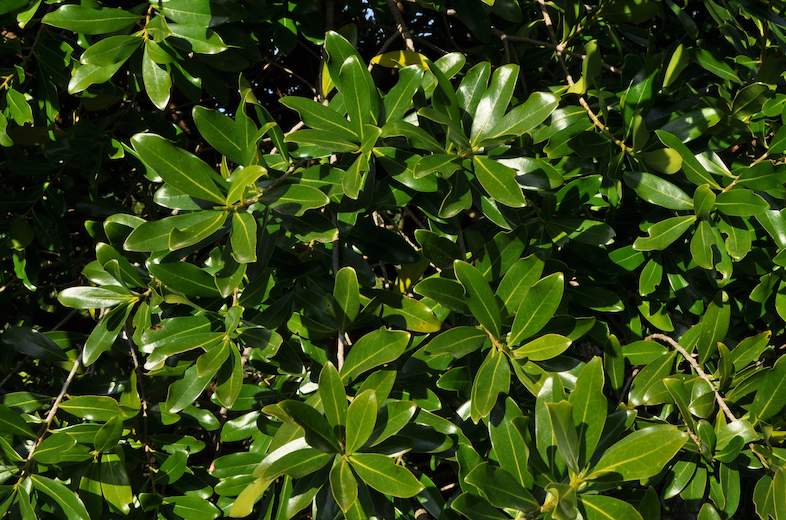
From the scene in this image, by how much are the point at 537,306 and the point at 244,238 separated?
462mm

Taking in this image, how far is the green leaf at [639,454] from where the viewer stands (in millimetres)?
1062

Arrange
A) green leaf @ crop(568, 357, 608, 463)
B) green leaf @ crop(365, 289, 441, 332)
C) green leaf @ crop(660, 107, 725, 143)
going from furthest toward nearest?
green leaf @ crop(660, 107, 725, 143), green leaf @ crop(365, 289, 441, 332), green leaf @ crop(568, 357, 608, 463)

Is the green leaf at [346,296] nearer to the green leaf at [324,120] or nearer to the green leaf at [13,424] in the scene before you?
the green leaf at [324,120]

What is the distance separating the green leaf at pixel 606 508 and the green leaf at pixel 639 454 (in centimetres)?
3

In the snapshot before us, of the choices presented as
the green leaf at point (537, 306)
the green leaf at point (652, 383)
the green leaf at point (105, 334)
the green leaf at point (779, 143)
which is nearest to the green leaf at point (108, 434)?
the green leaf at point (105, 334)

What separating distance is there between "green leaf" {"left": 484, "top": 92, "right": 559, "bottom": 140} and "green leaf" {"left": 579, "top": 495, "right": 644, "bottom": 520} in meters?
0.55

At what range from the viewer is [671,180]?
148 cm

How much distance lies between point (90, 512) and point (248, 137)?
680mm

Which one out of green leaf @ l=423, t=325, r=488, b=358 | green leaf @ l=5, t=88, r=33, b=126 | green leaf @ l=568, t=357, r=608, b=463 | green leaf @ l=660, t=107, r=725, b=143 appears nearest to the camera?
green leaf @ l=568, t=357, r=608, b=463

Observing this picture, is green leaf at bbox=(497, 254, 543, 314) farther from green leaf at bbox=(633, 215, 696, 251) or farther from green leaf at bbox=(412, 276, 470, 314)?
green leaf at bbox=(633, 215, 696, 251)

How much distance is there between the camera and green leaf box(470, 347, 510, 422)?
3.73 ft

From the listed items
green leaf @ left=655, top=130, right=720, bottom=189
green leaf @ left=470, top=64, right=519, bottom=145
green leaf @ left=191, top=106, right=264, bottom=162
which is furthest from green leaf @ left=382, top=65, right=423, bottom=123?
green leaf @ left=655, top=130, right=720, bottom=189

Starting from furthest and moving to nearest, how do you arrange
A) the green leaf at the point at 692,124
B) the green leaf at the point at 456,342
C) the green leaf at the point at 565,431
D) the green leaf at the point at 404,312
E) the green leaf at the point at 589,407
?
the green leaf at the point at 692,124 < the green leaf at the point at 404,312 < the green leaf at the point at 456,342 < the green leaf at the point at 589,407 < the green leaf at the point at 565,431

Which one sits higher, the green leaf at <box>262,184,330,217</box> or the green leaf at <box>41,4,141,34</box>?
the green leaf at <box>41,4,141,34</box>
